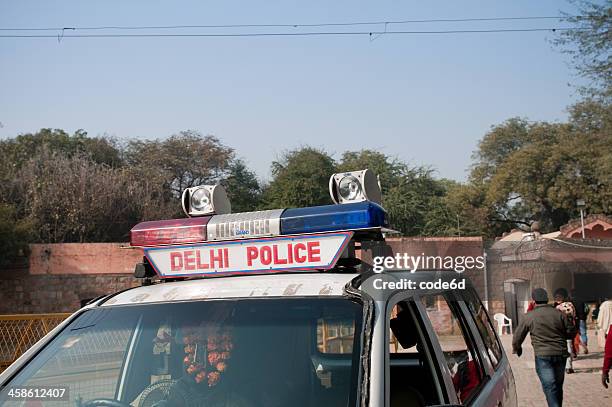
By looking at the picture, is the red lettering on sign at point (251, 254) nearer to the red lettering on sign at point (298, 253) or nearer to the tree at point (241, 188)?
the red lettering on sign at point (298, 253)

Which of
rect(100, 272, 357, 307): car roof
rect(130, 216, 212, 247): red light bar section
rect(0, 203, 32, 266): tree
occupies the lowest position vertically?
rect(0, 203, 32, 266): tree

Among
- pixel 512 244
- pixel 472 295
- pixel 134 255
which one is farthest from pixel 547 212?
pixel 472 295

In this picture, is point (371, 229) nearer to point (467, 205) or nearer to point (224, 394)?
point (224, 394)

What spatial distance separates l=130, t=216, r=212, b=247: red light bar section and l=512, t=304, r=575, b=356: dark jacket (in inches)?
223

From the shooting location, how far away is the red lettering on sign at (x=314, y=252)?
11.0 feet

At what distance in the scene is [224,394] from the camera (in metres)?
2.82

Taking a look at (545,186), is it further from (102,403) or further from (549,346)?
(102,403)

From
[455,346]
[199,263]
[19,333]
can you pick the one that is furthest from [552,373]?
[19,333]

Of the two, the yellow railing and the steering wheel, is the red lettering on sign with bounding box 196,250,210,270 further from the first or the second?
the yellow railing

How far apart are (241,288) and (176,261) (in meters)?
0.69

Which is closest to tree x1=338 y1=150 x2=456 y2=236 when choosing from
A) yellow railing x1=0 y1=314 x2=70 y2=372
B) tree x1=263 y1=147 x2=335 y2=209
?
tree x1=263 y1=147 x2=335 y2=209

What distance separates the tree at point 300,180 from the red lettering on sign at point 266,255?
29448 millimetres

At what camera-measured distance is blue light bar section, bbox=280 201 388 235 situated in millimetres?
3338

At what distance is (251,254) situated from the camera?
3.49 m
